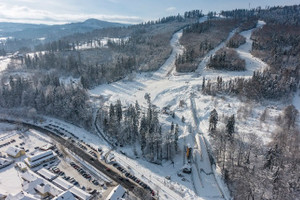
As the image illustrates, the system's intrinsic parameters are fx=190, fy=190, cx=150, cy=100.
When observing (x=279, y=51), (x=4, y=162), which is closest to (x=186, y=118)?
(x=4, y=162)

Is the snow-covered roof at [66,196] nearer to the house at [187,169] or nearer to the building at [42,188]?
the building at [42,188]

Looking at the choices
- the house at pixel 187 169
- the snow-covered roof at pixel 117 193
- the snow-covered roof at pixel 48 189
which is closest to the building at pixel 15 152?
the snow-covered roof at pixel 48 189

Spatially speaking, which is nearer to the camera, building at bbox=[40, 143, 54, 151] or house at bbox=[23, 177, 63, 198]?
house at bbox=[23, 177, 63, 198]

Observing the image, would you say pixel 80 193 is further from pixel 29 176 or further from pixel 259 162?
pixel 259 162

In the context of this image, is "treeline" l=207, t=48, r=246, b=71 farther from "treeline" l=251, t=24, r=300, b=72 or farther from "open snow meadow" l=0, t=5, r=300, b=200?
"treeline" l=251, t=24, r=300, b=72

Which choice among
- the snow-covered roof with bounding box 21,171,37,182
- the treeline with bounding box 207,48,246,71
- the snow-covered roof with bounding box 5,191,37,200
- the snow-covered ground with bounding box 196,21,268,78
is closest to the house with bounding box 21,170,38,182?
the snow-covered roof with bounding box 21,171,37,182

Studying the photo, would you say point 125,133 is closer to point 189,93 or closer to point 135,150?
point 135,150
